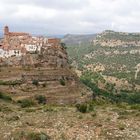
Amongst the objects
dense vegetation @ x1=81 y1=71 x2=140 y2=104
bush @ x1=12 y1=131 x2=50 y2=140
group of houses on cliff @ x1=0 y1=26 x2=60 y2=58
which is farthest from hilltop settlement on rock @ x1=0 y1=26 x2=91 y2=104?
bush @ x1=12 y1=131 x2=50 y2=140

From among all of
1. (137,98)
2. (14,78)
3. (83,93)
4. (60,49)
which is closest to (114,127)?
(14,78)

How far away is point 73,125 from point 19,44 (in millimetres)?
68190

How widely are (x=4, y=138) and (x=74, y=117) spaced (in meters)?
9.12

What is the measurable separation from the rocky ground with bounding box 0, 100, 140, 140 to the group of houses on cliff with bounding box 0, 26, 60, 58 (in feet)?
176

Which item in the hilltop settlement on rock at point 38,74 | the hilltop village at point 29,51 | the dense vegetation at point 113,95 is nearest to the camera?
the hilltop settlement on rock at point 38,74

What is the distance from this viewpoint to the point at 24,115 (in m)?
38.3

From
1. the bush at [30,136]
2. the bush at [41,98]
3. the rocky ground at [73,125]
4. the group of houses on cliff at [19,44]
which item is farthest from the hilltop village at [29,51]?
the bush at [30,136]

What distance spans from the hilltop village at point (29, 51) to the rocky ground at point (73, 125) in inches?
1853

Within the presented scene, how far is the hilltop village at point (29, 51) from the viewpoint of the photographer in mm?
86812

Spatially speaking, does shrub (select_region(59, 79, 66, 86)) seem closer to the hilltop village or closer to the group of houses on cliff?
the hilltop village

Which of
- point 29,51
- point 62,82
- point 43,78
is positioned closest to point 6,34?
point 29,51

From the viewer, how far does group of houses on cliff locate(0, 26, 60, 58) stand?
9315 cm

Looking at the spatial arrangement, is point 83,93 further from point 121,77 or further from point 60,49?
point 121,77

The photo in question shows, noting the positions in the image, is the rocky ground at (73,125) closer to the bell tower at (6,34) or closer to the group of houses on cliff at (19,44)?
the group of houses on cliff at (19,44)
